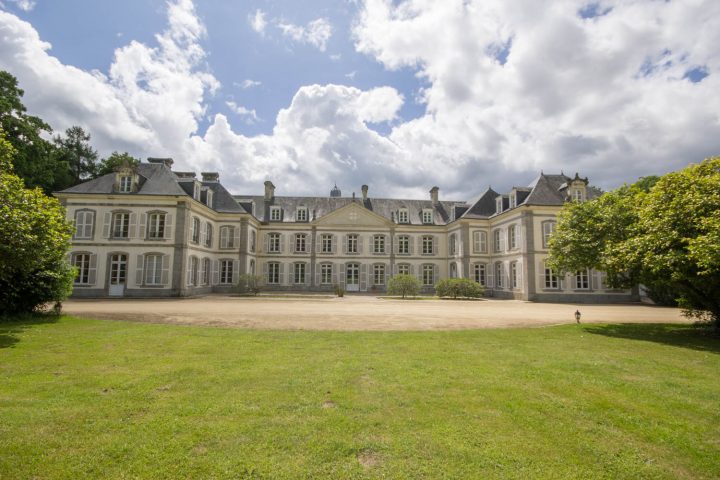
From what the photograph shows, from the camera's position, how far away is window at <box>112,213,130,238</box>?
22.3 m

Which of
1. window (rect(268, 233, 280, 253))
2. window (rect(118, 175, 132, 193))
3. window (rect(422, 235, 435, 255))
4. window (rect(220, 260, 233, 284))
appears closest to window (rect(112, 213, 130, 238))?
window (rect(118, 175, 132, 193))

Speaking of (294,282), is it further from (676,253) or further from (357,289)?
(676,253)

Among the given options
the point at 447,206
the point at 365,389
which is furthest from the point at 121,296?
the point at 447,206

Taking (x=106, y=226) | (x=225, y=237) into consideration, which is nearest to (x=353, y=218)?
(x=225, y=237)

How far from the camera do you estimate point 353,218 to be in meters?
32.6

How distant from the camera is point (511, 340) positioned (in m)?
8.49

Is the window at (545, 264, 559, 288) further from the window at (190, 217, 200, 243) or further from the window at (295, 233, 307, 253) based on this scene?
the window at (190, 217, 200, 243)

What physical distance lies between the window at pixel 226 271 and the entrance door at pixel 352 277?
981 centimetres

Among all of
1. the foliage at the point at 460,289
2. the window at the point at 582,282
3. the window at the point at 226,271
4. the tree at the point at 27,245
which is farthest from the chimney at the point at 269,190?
the window at the point at 582,282

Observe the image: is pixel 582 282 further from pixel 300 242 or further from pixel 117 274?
pixel 117 274

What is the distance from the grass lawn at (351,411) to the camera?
3.08m

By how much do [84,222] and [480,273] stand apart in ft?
91.6

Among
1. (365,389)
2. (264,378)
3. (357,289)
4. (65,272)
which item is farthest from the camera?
(357,289)

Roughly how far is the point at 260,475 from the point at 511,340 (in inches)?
282
